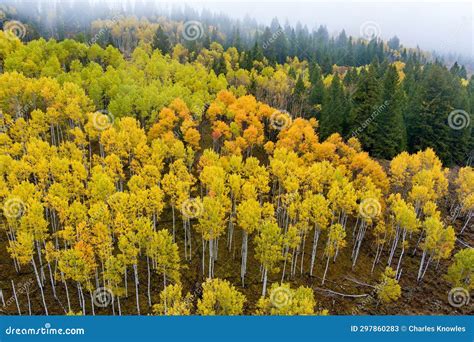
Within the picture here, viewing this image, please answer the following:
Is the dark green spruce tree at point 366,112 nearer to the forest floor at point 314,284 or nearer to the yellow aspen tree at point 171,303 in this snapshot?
the forest floor at point 314,284

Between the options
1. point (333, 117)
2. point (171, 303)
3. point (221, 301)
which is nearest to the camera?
point (221, 301)

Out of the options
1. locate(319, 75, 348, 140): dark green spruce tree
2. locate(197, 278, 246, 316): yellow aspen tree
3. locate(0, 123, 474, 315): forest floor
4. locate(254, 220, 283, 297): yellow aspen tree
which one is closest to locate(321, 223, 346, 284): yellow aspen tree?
locate(0, 123, 474, 315): forest floor

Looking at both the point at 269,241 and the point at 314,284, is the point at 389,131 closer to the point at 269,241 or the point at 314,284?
the point at 314,284

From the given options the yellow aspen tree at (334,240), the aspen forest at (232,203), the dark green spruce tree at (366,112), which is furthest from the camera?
the dark green spruce tree at (366,112)

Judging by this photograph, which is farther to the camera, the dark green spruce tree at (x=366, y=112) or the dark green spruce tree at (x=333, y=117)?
the dark green spruce tree at (x=333, y=117)

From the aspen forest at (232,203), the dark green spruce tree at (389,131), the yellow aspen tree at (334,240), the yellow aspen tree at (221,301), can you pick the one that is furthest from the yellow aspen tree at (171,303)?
the dark green spruce tree at (389,131)

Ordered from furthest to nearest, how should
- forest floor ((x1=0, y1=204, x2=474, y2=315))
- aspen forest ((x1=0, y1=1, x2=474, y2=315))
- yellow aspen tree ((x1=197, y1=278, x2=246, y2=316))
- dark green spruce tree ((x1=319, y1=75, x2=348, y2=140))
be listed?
dark green spruce tree ((x1=319, y1=75, x2=348, y2=140)) → forest floor ((x1=0, y1=204, x2=474, y2=315)) → aspen forest ((x1=0, y1=1, x2=474, y2=315)) → yellow aspen tree ((x1=197, y1=278, x2=246, y2=316))

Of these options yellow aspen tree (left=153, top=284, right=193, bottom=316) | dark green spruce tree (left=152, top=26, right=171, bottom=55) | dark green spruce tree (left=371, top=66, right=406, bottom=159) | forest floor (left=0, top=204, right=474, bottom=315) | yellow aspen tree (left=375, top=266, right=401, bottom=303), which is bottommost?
forest floor (left=0, top=204, right=474, bottom=315)

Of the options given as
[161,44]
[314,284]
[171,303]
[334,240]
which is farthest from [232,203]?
[161,44]

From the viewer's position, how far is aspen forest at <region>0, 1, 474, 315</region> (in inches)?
1785

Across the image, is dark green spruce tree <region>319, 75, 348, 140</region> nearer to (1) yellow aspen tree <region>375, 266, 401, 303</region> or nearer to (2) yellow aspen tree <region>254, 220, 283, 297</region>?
(2) yellow aspen tree <region>254, 220, 283, 297</region>

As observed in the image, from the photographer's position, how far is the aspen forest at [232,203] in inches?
1785

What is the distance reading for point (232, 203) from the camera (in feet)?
200

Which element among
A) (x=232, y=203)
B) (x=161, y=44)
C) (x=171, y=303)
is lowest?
(x=171, y=303)
